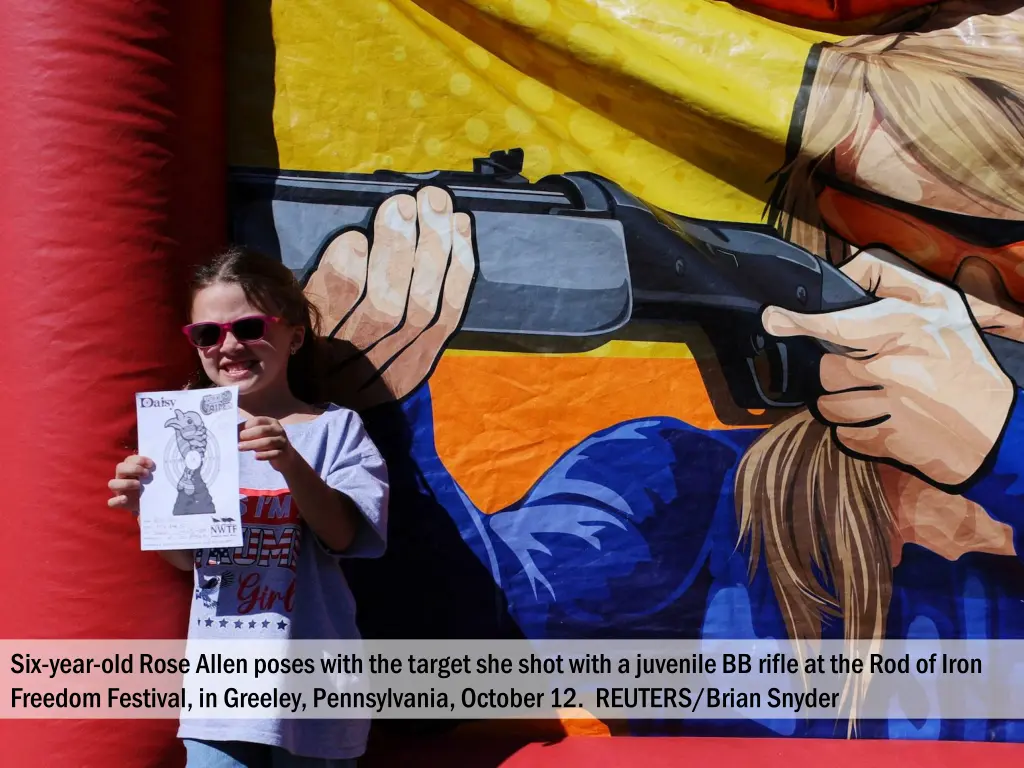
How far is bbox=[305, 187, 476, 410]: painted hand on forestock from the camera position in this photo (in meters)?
1.79

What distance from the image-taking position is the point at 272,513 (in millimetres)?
1407

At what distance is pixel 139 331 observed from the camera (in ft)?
4.85

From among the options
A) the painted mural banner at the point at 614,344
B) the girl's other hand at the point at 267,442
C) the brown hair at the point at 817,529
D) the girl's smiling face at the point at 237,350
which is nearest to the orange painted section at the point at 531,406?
the painted mural banner at the point at 614,344

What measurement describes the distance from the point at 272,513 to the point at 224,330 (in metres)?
0.30

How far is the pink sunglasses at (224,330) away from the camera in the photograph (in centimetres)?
142

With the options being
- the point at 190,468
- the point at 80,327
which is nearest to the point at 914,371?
the point at 190,468

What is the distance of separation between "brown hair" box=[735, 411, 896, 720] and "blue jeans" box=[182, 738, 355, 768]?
91 centimetres

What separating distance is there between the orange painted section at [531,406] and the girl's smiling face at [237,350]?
0.39 m

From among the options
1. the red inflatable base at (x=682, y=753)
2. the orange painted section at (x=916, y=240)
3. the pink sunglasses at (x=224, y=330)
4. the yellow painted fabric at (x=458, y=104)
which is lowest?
the red inflatable base at (x=682, y=753)

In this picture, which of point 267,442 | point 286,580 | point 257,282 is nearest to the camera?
point 267,442

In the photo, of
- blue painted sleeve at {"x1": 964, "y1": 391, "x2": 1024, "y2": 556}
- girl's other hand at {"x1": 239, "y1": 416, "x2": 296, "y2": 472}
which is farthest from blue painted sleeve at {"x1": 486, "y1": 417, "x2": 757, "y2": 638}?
girl's other hand at {"x1": 239, "y1": 416, "x2": 296, "y2": 472}

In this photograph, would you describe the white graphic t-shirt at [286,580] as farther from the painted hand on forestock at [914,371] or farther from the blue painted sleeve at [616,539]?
the painted hand on forestock at [914,371]

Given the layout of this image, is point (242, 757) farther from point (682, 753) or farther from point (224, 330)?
point (682, 753)

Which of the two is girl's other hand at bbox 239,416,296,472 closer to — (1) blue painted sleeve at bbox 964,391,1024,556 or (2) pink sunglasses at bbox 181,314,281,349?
(2) pink sunglasses at bbox 181,314,281,349
